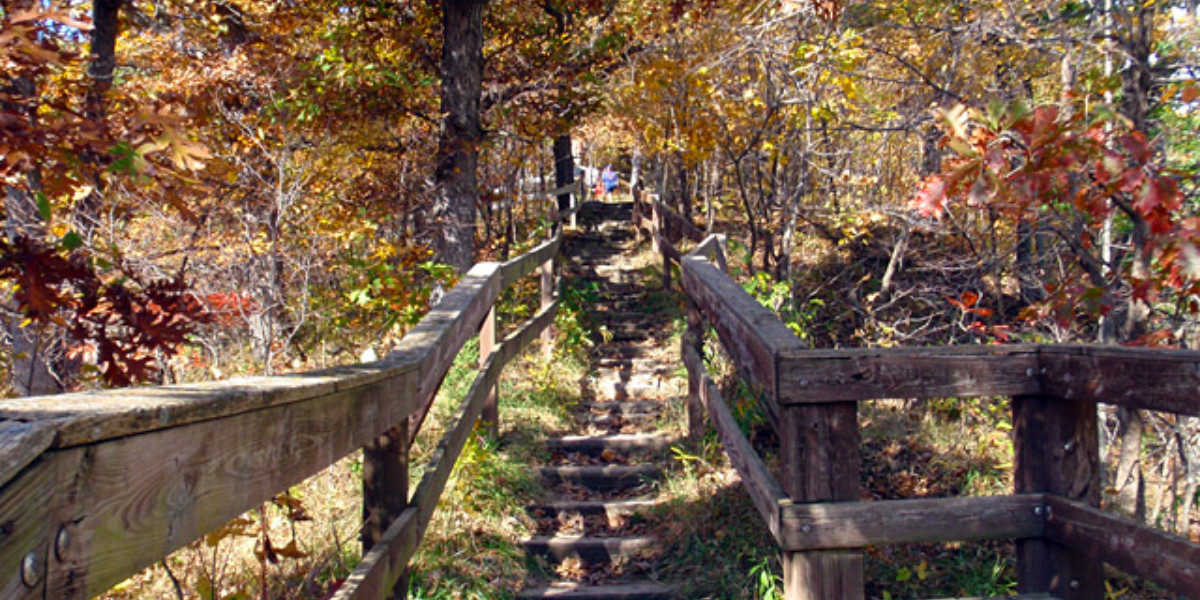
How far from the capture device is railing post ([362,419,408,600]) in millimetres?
2834

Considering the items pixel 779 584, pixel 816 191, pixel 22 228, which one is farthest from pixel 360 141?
pixel 779 584

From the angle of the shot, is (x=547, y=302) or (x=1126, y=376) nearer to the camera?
(x=1126, y=376)

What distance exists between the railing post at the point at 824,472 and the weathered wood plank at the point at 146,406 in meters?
1.41

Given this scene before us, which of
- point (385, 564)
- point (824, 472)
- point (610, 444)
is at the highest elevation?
point (824, 472)

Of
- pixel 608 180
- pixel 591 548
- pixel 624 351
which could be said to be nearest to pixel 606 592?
pixel 591 548

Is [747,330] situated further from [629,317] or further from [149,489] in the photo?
[629,317]

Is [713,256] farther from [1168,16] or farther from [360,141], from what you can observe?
[360,141]

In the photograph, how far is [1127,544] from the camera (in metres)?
2.37

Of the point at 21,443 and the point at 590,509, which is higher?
the point at 21,443

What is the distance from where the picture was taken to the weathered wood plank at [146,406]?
3.60 ft

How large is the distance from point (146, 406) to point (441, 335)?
7.08 feet

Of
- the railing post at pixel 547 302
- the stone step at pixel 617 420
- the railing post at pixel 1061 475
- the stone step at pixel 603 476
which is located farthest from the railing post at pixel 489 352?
the railing post at pixel 1061 475

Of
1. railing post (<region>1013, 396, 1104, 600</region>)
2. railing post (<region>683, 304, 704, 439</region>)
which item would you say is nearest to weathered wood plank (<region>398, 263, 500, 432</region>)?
railing post (<region>683, 304, 704, 439</region>)

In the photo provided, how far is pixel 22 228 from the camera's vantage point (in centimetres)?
630
